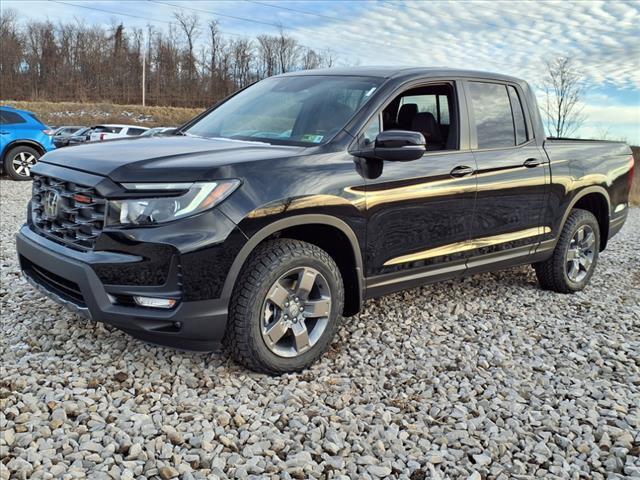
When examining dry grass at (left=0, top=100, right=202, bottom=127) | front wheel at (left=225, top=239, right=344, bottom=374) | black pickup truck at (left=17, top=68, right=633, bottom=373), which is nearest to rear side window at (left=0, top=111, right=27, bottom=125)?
black pickup truck at (left=17, top=68, right=633, bottom=373)

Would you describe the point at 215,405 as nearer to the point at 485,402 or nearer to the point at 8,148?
the point at 485,402

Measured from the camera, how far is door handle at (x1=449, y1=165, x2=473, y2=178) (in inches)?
172

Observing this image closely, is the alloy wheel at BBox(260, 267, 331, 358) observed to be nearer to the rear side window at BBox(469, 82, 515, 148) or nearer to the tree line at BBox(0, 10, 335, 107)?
the rear side window at BBox(469, 82, 515, 148)

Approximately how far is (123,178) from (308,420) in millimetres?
1577

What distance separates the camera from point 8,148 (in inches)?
526

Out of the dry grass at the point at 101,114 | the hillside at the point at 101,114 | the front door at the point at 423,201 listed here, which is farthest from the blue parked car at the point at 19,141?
the dry grass at the point at 101,114

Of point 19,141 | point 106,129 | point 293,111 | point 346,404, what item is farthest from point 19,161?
point 346,404

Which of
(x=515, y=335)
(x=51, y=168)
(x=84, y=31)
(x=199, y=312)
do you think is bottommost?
(x=515, y=335)

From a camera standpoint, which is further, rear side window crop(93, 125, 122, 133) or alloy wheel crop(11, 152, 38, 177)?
rear side window crop(93, 125, 122, 133)

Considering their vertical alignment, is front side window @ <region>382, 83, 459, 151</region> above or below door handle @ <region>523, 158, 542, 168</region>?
above

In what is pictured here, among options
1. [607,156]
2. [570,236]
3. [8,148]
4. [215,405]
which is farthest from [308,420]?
[8,148]

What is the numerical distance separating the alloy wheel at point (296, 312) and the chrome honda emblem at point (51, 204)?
1.34 meters

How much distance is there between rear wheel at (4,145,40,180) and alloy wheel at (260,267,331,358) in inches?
457

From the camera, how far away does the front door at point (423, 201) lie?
3.94m
